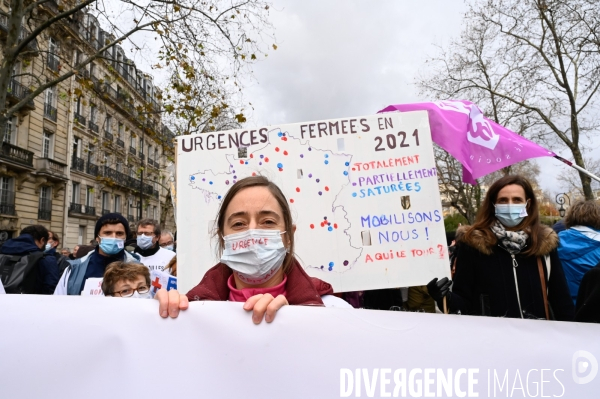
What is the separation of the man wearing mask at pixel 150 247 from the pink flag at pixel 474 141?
119 inches

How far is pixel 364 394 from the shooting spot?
1.25 m

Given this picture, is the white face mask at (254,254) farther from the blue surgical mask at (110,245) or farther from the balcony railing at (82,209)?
the balcony railing at (82,209)

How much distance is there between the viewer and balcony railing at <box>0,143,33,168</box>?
78.7 ft

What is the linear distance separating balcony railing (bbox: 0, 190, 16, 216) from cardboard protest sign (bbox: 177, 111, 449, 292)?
27.1 meters

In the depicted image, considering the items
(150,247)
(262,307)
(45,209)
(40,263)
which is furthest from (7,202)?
(262,307)

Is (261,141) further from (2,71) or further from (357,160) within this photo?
(2,71)

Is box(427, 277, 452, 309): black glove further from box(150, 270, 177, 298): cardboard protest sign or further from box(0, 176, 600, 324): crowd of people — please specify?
box(150, 270, 177, 298): cardboard protest sign

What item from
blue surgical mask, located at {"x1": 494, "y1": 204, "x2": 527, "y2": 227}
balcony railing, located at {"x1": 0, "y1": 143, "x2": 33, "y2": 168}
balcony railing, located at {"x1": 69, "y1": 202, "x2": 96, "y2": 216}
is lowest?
blue surgical mask, located at {"x1": 494, "y1": 204, "x2": 527, "y2": 227}

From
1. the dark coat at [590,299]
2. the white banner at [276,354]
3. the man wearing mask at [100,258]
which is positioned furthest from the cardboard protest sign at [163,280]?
the dark coat at [590,299]

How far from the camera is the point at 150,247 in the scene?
192 inches

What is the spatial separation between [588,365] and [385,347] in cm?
67

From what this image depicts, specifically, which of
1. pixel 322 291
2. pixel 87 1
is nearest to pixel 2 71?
pixel 87 1

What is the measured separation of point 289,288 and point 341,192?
154cm

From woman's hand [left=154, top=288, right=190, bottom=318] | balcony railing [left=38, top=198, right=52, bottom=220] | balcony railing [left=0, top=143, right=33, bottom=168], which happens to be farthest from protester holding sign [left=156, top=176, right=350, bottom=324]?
balcony railing [left=38, top=198, right=52, bottom=220]
